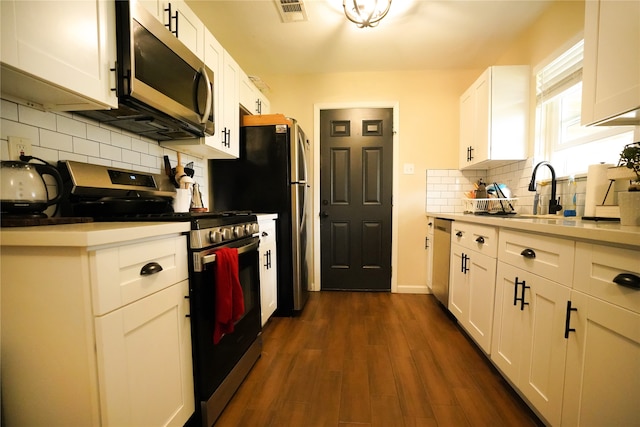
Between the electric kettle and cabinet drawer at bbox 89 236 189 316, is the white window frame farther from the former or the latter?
the electric kettle

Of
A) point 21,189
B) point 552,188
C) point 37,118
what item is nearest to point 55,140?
point 37,118

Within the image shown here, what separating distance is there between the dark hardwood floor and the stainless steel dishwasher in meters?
0.26

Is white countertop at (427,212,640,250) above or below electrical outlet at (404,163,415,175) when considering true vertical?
below

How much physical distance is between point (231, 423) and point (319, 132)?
2.63 m

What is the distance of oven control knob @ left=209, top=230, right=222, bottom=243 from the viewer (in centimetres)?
110

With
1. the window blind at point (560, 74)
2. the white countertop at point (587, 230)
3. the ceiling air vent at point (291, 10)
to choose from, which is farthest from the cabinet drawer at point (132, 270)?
the window blind at point (560, 74)

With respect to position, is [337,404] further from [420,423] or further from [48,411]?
[48,411]

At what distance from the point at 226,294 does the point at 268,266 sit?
3.01 ft

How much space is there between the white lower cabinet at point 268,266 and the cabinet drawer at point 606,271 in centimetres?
172

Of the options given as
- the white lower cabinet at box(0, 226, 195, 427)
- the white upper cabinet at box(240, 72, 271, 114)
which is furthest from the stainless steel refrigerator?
the white lower cabinet at box(0, 226, 195, 427)

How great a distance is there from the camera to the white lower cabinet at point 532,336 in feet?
3.19

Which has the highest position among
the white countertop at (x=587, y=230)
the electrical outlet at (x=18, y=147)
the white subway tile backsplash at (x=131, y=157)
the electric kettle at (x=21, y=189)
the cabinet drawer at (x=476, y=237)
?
the white subway tile backsplash at (x=131, y=157)

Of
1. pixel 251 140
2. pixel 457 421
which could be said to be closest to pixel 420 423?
pixel 457 421

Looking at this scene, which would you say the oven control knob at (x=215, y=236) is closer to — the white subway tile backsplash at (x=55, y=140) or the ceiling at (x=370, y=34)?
the white subway tile backsplash at (x=55, y=140)
